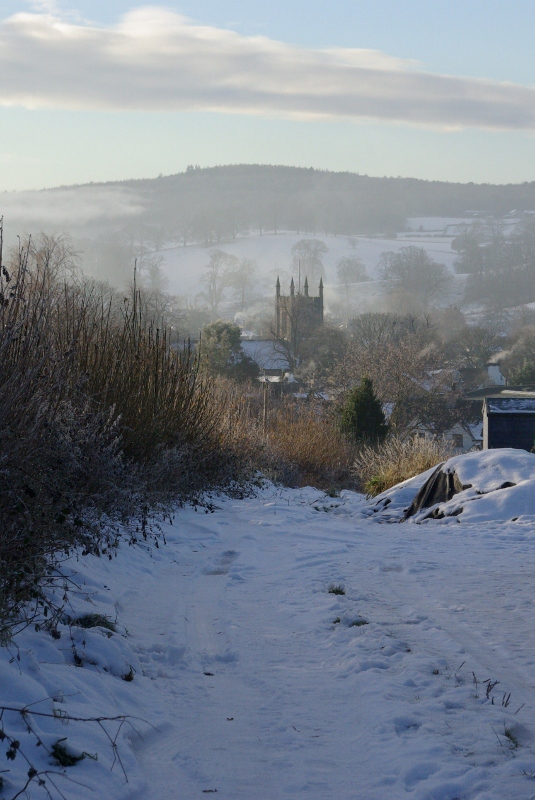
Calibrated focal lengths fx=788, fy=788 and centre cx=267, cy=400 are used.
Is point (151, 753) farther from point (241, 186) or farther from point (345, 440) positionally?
point (241, 186)

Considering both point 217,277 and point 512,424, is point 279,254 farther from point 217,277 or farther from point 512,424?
point 512,424

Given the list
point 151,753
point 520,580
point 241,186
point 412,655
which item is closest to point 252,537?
point 520,580

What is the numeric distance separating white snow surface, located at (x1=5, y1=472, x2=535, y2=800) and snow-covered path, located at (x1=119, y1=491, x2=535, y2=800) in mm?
12

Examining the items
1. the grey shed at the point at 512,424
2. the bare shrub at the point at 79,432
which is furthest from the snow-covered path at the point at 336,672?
the grey shed at the point at 512,424

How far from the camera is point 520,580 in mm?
7207

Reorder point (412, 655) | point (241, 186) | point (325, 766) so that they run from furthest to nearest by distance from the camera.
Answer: point (241, 186)
point (412, 655)
point (325, 766)

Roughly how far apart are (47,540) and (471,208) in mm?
206506

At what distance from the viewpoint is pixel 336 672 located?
472 cm

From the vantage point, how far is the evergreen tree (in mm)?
30547

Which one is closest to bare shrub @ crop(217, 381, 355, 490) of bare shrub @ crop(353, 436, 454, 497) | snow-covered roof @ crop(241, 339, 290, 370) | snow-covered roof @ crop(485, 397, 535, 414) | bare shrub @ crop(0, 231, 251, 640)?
bare shrub @ crop(353, 436, 454, 497)

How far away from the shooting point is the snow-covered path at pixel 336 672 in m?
3.44

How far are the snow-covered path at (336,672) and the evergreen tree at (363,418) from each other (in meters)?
21.7

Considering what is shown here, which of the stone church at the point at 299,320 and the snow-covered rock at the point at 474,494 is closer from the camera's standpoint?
the snow-covered rock at the point at 474,494

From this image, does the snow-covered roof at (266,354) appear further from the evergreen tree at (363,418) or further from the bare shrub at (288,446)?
the bare shrub at (288,446)
